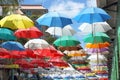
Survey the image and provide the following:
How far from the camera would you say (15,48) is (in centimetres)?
2084

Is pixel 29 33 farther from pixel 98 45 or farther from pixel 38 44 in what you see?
pixel 98 45

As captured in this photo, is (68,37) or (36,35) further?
(68,37)

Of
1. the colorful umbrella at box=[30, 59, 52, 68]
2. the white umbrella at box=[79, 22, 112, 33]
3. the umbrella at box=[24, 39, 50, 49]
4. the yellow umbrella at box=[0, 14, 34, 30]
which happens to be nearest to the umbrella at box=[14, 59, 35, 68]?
the colorful umbrella at box=[30, 59, 52, 68]

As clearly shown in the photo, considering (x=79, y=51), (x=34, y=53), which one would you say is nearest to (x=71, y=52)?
(x=79, y=51)

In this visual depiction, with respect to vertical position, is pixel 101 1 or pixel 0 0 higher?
pixel 0 0

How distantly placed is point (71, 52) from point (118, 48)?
20645 mm

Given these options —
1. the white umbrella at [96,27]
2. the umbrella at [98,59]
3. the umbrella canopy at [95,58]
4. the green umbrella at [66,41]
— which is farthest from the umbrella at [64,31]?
the umbrella canopy at [95,58]

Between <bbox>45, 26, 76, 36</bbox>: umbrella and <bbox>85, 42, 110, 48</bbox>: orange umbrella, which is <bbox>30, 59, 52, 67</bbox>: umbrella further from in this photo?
<bbox>45, 26, 76, 36</bbox>: umbrella

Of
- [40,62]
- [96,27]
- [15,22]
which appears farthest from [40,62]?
[15,22]

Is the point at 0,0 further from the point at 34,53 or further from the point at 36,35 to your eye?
the point at 34,53

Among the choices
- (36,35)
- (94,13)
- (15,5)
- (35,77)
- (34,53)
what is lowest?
(35,77)

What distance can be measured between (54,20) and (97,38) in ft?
14.6

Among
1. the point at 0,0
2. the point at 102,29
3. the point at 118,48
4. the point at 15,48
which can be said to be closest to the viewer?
the point at 118,48

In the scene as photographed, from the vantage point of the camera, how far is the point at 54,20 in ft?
57.2
